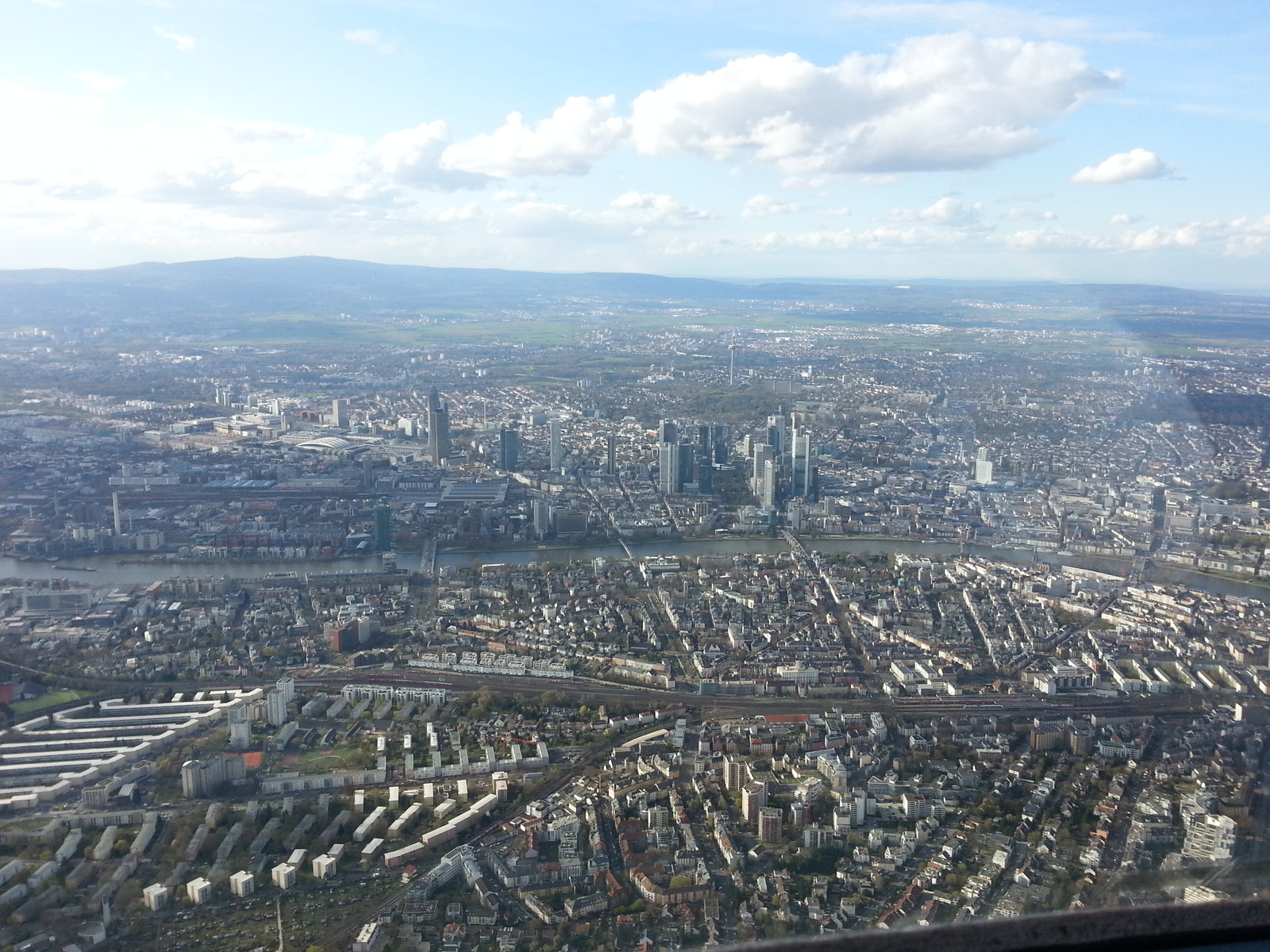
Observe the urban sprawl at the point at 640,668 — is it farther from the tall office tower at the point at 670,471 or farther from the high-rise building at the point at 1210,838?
the tall office tower at the point at 670,471

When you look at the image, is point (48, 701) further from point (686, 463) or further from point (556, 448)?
point (556, 448)

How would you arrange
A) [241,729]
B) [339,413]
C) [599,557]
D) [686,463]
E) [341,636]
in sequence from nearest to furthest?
1. [241,729]
2. [341,636]
3. [599,557]
4. [686,463]
5. [339,413]

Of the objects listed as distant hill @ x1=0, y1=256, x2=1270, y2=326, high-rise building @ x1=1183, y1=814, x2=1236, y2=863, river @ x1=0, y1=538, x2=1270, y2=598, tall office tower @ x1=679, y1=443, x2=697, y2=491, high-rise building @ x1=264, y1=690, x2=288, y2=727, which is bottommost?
river @ x1=0, y1=538, x2=1270, y2=598

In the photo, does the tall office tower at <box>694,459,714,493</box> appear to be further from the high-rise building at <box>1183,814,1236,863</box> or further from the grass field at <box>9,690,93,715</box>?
the high-rise building at <box>1183,814,1236,863</box>

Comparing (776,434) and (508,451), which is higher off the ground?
(776,434)

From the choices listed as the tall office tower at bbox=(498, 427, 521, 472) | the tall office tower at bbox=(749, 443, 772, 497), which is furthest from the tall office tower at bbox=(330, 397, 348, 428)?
the tall office tower at bbox=(749, 443, 772, 497)

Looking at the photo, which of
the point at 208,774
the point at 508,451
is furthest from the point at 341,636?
the point at 508,451
